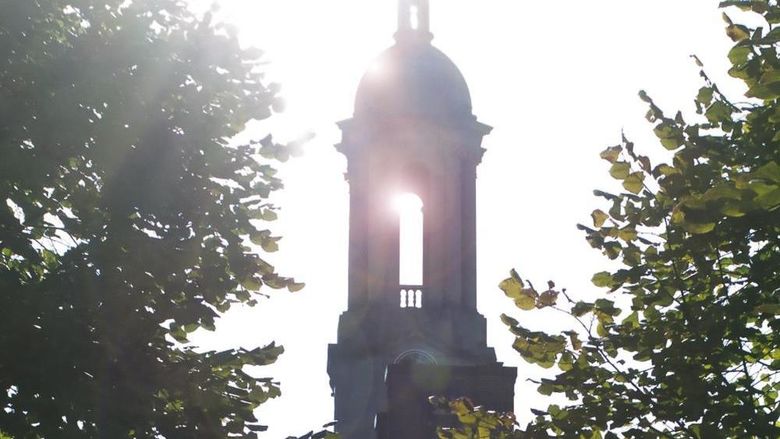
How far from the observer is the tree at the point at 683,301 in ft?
42.0

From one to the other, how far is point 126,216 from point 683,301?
653 cm

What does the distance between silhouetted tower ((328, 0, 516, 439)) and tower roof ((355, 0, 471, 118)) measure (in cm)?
2

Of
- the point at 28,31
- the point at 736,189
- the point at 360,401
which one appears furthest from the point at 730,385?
the point at 360,401

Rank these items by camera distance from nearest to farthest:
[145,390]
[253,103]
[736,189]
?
[736,189]
[145,390]
[253,103]


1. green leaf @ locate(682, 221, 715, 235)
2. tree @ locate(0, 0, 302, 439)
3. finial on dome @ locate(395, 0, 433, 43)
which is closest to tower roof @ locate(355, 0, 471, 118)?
finial on dome @ locate(395, 0, 433, 43)

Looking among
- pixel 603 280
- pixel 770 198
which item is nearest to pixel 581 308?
pixel 603 280

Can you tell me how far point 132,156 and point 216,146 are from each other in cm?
97

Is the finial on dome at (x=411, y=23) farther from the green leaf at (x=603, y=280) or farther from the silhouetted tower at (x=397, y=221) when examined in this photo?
the green leaf at (x=603, y=280)

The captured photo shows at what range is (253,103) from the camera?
1877 centimetres

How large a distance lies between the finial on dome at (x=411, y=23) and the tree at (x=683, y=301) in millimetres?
25842

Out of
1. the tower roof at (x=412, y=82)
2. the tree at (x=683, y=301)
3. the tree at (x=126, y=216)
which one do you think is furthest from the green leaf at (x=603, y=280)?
the tower roof at (x=412, y=82)

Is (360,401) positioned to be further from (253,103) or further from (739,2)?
(739,2)

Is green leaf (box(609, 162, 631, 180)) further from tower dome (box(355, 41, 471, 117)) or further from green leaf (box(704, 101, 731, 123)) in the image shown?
tower dome (box(355, 41, 471, 117))

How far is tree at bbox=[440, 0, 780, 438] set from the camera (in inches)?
504
